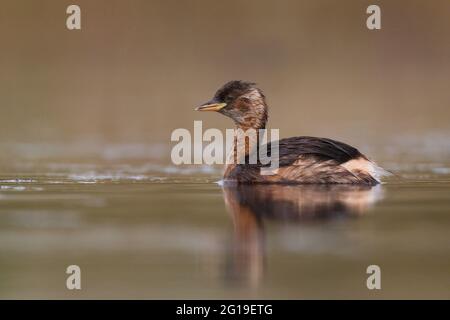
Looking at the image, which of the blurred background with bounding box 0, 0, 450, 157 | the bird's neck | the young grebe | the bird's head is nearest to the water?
the young grebe

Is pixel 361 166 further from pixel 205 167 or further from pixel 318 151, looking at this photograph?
pixel 205 167

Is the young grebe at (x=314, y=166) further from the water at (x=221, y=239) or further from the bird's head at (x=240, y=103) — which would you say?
the bird's head at (x=240, y=103)

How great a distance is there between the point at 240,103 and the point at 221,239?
4.95 m

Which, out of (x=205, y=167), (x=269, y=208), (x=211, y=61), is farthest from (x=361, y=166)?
(x=211, y=61)

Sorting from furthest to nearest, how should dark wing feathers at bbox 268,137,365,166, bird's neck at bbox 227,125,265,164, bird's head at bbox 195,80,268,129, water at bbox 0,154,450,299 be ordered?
bird's head at bbox 195,80,268,129, bird's neck at bbox 227,125,265,164, dark wing feathers at bbox 268,137,365,166, water at bbox 0,154,450,299

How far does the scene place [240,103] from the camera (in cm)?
1295

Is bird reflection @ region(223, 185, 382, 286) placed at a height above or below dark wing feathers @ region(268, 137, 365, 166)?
below

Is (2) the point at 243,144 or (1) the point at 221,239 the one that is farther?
(2) the point at 243,144

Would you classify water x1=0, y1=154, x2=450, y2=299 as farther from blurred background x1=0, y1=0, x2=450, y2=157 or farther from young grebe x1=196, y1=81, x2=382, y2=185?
blurred background x1=0, y1=0, x2=450, y2=157

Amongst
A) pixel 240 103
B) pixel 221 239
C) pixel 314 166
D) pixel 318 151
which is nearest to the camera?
pixel 221 239

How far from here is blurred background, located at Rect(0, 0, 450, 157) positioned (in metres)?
23.7

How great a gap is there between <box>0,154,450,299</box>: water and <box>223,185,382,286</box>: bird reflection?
0.01m

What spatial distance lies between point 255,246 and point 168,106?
16.1m

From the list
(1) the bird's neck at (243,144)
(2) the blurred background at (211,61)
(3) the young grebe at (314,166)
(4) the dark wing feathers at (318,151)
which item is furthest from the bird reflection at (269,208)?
(2) the blurred background at (211,61)
